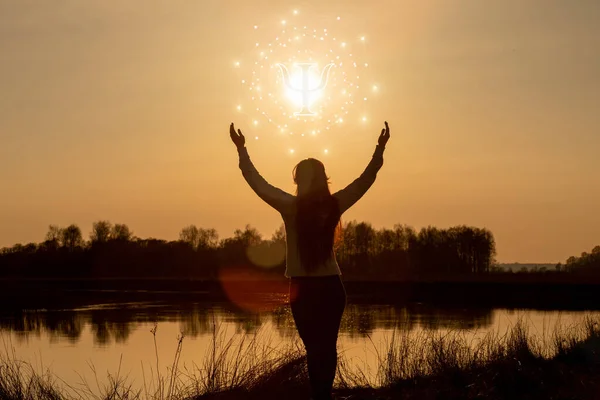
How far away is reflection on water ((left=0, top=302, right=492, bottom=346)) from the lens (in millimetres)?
25594

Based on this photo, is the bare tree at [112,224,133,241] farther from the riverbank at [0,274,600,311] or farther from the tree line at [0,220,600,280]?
the riverbank at [0,274,600,311]

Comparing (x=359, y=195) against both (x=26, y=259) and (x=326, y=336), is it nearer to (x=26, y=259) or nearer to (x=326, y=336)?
(x=326, y=336)

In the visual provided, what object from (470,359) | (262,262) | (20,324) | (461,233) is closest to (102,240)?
(262,262)

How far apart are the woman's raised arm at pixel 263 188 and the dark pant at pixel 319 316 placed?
570 millimetres

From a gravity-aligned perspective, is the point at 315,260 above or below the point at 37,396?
above

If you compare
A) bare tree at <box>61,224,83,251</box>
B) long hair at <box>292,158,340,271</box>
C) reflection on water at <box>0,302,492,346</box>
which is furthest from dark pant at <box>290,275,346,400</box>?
bare tree at <box>61,224,83,251</box>

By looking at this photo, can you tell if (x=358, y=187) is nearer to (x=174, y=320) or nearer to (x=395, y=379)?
(x=395, y=379)

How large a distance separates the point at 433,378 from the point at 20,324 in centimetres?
2569

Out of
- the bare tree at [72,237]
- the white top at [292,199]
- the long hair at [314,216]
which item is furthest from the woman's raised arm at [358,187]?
the bare tree at [72,237]

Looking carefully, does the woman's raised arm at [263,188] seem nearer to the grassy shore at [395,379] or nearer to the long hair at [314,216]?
the long hair at [314,216]

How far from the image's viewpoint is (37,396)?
814 centimetres

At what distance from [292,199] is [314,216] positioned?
0.23 m

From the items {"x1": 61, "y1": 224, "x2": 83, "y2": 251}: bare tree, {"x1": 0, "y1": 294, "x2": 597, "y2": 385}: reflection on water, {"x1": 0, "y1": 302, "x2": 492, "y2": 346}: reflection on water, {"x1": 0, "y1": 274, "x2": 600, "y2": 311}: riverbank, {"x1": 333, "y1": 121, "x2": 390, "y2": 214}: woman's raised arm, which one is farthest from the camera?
{"x1": 61, "y1": 224, "x2": 83, "y2": 251}: bare tree

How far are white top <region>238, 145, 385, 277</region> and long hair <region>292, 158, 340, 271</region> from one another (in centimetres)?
5
